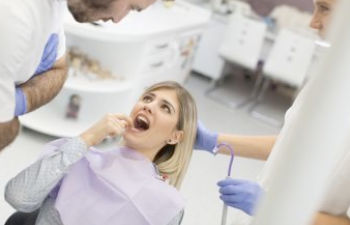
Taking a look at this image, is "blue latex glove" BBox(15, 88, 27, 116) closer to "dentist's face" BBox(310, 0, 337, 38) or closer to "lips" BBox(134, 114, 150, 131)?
"lips" BBox(134, 114, 150, 131)

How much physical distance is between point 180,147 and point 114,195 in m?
0.29

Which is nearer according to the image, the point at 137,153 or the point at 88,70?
the point at 137,153

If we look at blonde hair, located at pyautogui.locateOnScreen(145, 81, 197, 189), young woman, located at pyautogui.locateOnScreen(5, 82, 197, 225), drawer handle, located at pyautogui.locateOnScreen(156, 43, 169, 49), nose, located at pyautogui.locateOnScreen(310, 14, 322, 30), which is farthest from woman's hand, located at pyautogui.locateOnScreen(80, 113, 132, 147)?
drawer handle, located at pyautogui.locateOnScreen(156, 43, 169, 49)

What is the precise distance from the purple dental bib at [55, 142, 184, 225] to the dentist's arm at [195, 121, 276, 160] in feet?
0.80

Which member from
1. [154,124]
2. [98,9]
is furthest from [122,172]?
[98,9]

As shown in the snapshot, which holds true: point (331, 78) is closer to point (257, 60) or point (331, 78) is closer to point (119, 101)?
point (119, 101)

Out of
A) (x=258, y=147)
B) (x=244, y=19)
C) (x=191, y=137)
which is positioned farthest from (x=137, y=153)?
(x=244, y=19)

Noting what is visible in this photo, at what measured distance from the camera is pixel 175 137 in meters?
1.64

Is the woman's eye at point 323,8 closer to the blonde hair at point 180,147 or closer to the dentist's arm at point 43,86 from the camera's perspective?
the blonde hair at point 180,147

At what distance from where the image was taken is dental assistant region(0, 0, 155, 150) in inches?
38.9

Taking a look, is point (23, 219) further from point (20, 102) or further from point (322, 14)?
point (322, 14)

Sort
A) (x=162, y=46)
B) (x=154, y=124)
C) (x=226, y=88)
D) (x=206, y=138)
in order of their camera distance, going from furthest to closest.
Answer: (x=226, y=88) → (x=162, y=46) → (x=206, y=138) → (x=154, y=124)

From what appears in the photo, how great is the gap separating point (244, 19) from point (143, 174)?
3.85 metres

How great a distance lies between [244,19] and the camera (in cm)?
512
